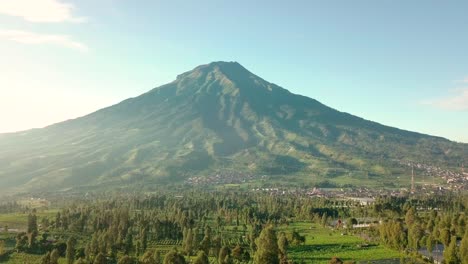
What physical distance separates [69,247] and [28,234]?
2193 cm

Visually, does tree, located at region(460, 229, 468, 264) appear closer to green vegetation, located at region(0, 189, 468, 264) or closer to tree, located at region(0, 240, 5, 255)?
green vegetation, located at region(0, 189, 468, 264)

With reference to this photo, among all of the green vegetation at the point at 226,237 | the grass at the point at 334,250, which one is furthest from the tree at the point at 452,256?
the grass at the point at 334,250

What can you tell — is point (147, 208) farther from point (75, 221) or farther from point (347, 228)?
point (347, 228)

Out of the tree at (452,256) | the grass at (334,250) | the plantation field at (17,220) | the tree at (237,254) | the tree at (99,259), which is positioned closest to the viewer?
the tree at (99,259)

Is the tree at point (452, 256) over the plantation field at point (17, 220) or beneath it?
over

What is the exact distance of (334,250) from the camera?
373ft

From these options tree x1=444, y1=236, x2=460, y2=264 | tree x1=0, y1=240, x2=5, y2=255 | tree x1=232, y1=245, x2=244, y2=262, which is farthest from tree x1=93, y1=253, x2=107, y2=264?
tree x1=444, y1=236, x2=460, y2=264

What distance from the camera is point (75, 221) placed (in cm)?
12825

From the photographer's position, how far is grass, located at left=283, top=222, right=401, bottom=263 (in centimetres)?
10439

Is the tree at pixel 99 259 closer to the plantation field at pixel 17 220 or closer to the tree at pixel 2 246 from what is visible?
the tree at pixel 2 246

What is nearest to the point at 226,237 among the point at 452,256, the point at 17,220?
the point at 452,256

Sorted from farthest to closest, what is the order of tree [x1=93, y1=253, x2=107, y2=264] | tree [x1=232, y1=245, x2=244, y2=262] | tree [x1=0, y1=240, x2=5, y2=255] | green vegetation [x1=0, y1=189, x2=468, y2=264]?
tree [x1=232, y1=245, x2=244, y2=262] → tree [x1=0, y1=240, x2=5, y2=255] → green vegetation [x1=0, y1=189, x2=468, y2=264] → tree [x1=93, y1=253, x2=107, y2=264]

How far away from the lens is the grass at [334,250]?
104 m

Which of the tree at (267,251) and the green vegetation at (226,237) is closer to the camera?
the tree at (267,251)
